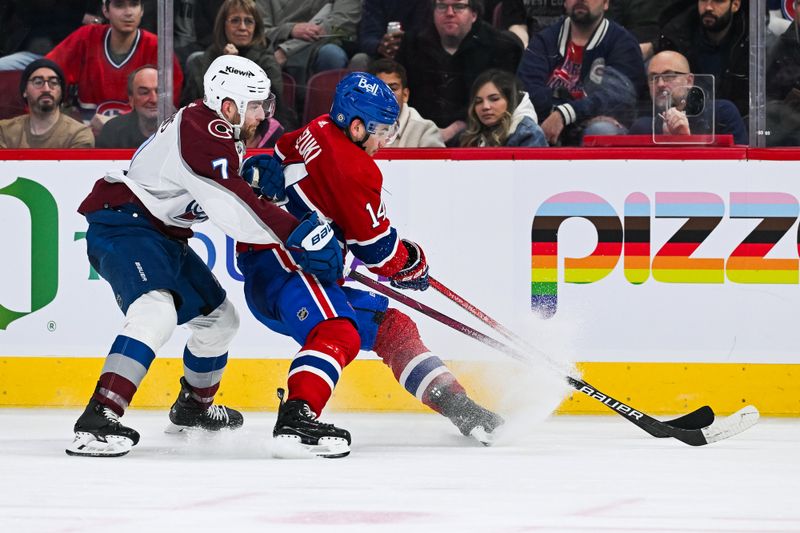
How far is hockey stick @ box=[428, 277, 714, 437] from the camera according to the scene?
405 centimetres

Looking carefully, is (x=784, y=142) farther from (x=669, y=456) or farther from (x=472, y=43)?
(x=669, y=456)

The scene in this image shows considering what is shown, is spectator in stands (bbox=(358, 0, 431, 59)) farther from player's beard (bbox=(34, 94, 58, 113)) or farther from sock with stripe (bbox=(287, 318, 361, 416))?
sock with stripe (bbox=(287, 318, 361, 416))

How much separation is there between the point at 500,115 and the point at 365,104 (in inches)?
48.7

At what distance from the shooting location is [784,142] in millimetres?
4805

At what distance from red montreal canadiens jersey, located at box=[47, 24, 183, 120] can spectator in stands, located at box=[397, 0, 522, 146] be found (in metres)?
0.94

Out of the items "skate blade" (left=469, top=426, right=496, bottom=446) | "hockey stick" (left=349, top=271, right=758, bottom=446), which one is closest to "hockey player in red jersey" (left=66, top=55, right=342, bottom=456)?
"skate blade" (left=469, top=426, right=496, bottom=446)

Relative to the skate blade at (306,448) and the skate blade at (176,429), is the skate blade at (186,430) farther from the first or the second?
the skate blade at (306,448)

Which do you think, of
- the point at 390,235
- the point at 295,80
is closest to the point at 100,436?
the point at 390,235

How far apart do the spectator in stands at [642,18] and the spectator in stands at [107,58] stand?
1687mm

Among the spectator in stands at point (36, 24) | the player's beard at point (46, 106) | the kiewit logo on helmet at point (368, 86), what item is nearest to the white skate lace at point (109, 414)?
the kiewit logo on helmet at point (368, 86)

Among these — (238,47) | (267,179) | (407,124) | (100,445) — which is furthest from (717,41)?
(100,445)

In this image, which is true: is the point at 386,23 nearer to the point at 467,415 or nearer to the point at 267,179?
the point at 267,179

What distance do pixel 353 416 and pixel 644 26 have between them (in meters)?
1.81

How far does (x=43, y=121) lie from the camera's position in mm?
5098
